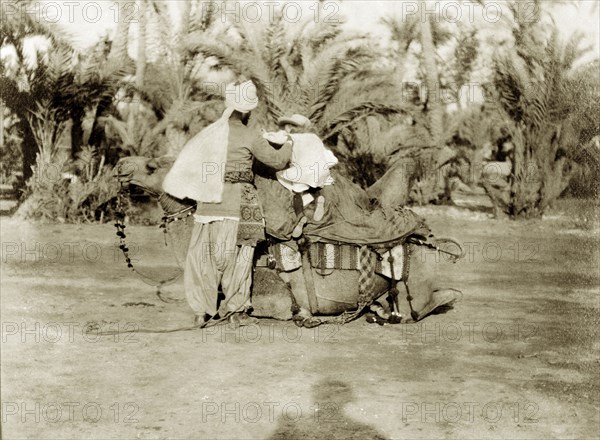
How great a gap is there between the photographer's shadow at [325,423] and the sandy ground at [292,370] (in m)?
0.01

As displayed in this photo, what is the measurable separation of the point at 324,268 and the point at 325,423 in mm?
2498

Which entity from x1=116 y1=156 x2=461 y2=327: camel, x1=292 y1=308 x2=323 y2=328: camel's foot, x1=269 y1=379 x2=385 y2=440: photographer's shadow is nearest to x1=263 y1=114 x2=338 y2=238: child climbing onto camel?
x1=116 y1=156 x2=461 y2=327: camel

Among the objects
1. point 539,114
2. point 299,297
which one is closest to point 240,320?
point 299,297

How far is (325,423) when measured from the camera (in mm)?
5105

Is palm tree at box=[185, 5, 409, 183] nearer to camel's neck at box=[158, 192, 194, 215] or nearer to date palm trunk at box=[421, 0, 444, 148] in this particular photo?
date palm trunk at box=[421, 0, 444, 148]

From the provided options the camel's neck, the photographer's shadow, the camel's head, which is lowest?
the photographer's shadow

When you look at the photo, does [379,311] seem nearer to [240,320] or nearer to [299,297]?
[299,297]

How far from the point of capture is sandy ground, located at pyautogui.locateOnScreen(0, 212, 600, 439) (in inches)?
200

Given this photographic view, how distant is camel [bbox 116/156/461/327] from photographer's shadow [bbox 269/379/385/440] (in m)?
1.88

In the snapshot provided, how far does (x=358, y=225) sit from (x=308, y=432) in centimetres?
283

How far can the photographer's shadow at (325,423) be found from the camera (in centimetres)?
488

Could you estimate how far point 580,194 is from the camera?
60.8ft

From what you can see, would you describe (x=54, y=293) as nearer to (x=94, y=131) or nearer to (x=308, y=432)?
(x=308, y=432)

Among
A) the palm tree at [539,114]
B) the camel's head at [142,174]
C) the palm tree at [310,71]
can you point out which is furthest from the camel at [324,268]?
the palm tree at [539,114]
